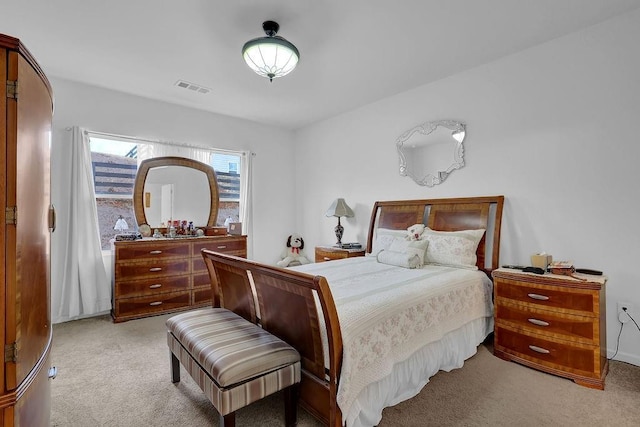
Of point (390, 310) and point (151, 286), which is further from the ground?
point (390, 310)

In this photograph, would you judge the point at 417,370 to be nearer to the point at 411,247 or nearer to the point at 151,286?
the point at 411,247

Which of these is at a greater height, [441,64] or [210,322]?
[441,64]

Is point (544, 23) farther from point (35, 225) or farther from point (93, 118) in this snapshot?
point (93, 118)

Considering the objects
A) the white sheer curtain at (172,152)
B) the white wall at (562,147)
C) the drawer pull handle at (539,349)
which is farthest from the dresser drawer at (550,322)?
the white sheer curtain at (172,152)

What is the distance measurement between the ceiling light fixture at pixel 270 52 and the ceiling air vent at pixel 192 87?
142cm

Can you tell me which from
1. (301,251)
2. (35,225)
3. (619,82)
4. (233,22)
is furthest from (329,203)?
(35,225)

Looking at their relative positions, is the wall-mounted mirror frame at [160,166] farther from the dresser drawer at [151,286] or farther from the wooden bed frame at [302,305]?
the wooden bed frame at [302,305]

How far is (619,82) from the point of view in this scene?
244 cm

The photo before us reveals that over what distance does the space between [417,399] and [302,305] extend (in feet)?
3.44

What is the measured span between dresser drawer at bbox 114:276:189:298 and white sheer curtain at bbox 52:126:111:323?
1.57 ft

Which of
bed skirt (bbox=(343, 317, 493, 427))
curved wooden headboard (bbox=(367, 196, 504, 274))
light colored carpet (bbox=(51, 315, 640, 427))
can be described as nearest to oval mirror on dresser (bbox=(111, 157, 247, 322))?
light colored carpet (bbox=(51, 315, 640, 427))

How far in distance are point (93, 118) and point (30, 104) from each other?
312 cm

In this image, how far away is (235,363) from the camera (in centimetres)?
153

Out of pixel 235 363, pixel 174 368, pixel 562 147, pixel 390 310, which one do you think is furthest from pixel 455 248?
pixel 174 368
